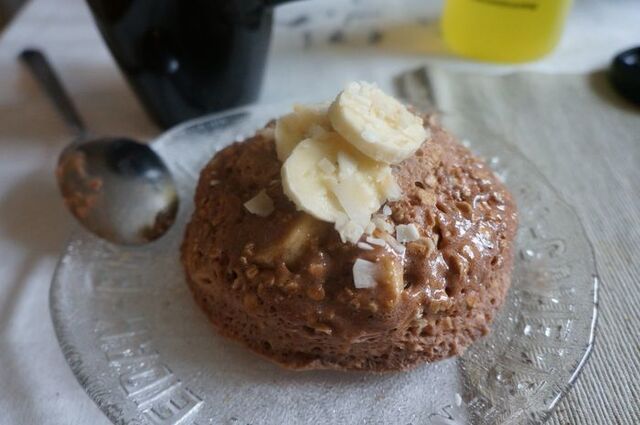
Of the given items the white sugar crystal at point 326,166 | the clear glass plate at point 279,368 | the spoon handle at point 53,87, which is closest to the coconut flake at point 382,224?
the white sugar crystal at point 326,166

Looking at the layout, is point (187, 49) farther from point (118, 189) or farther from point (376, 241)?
point (376, 241)

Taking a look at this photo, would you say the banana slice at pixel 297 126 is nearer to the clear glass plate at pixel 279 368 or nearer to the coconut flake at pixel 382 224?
the coconut flake at pixel 382 224

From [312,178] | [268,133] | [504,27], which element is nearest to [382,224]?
[312,178]

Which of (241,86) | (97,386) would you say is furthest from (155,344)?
(241,86)

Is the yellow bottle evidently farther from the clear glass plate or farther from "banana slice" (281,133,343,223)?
"banana slice" (281,133,343,223)

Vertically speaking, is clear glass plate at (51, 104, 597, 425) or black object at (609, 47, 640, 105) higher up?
clear glass plate at (51, 104, 597, 425)

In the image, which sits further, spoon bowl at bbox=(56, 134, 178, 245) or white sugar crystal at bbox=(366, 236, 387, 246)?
spoon bowl at bbox=(56, 134, 178, 245)

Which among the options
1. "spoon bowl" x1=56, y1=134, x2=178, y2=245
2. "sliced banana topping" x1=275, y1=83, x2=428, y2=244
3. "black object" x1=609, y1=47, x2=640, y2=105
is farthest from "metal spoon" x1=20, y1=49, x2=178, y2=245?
"black object" x1=609, y1=47, x2=640, y2=105
